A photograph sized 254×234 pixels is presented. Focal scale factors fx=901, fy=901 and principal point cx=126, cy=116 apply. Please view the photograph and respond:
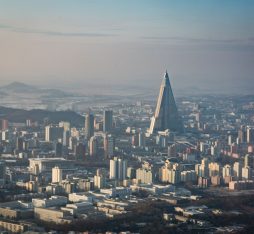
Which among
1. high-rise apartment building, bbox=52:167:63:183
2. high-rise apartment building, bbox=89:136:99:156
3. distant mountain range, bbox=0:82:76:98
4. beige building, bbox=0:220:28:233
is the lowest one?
beige building, bbox=0:220:28:233

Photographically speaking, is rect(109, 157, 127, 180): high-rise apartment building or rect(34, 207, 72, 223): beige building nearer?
rect(34, 207, 72, 223): beige building

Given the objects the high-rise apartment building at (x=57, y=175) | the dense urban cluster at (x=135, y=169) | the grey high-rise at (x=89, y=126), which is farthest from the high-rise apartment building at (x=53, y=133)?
the high-rise apartment building at (x=57, y=175)

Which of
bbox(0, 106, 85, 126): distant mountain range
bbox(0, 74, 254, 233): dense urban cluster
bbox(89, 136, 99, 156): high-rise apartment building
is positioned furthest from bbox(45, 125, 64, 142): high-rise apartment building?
bbox(89, 136, 99, 156): high-rise apartment building

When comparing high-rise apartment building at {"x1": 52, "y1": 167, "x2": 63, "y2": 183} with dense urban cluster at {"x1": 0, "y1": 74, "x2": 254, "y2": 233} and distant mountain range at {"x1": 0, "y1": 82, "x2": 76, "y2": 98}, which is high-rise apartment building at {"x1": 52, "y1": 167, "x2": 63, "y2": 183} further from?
distant mountain range at {"x1": 0, "y1": 82, "x2": 76, "y2": 98}

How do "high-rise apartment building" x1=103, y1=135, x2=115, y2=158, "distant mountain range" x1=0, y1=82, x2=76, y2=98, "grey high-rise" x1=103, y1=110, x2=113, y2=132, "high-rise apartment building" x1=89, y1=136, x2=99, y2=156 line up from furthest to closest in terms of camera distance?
"grey high-rise" x1=103, y1=110, x2=113, y2=132 < "distant mountain range" x1=0, y1=82, x2=76, y2=98 < "high-rise apartment building" x1=89, y1=136, x2=99, y2=156 < "high-rise apartment building" x1=103, y1=135, x2=115, y2=158

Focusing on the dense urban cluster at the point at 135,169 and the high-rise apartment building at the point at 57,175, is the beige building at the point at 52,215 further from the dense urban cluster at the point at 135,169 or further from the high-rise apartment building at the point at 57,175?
the high-rise apartment building at the point at 57,175
